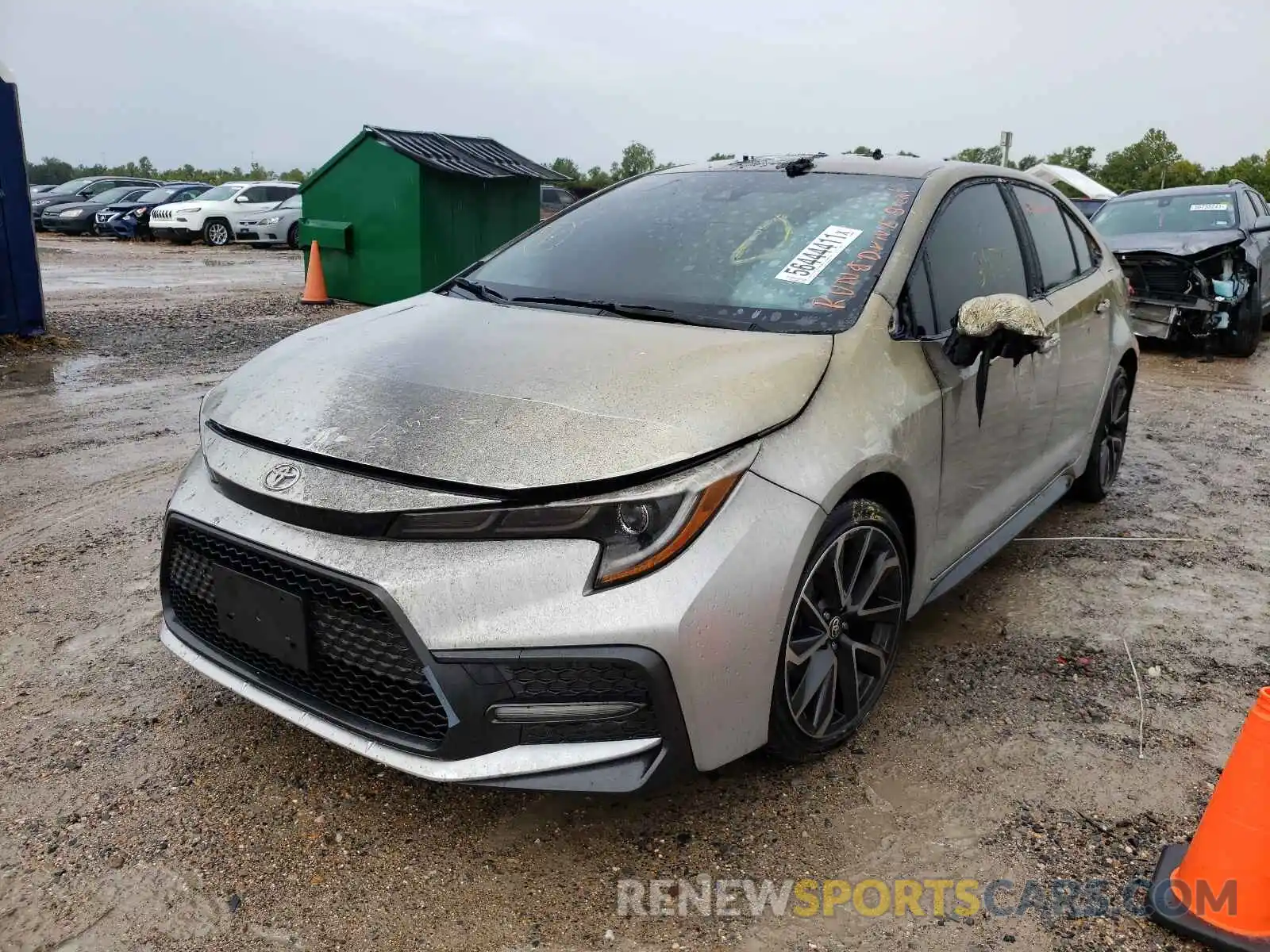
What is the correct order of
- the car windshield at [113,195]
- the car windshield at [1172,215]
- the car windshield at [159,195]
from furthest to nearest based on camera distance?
the car windshield at [113,195] < the car windshield at [159,195] < the car windshield at [1172,215]

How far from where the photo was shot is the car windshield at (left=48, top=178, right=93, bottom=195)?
2707 centimetres

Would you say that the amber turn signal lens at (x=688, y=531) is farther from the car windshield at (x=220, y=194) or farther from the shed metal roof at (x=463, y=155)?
the car windshield at (x=220, y=194)

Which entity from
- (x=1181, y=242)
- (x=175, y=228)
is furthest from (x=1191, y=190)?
(x=175, y=228)

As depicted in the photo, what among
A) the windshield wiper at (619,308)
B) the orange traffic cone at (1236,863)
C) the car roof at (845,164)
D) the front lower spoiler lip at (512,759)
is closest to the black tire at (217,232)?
the car roof at (845,164)

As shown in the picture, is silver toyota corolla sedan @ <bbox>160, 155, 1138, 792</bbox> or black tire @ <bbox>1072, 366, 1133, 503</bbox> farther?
black tire @ <bbox>1072, 366, 1133, 503</bbox>

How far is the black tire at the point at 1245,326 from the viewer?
9195 mm

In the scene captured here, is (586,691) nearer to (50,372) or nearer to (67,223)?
(50,372)

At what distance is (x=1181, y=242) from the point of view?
30.0ft

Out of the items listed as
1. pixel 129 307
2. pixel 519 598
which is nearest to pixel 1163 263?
pixel 519 598

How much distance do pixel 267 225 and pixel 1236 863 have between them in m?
22.6

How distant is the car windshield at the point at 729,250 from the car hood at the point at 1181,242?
677 cm

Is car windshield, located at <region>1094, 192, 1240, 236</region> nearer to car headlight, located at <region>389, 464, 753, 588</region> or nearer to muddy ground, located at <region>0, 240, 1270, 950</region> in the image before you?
muddy ground, located at <region>0, 240, 1270, 950</region>

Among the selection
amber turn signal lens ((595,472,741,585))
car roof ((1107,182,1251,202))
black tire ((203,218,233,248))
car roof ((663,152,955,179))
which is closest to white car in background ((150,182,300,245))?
black tire ((203,218,233,248))

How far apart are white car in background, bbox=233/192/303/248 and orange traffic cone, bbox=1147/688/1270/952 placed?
867 inches
